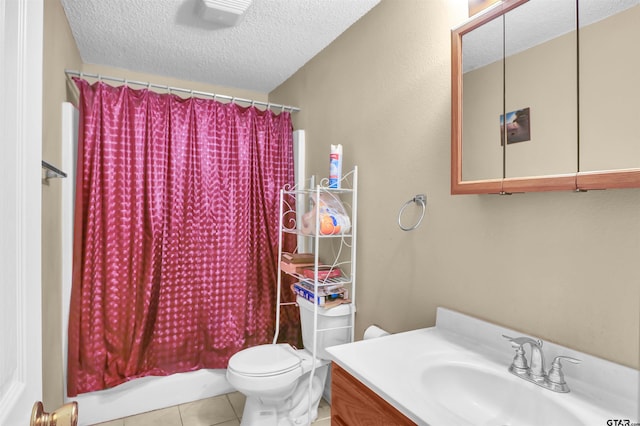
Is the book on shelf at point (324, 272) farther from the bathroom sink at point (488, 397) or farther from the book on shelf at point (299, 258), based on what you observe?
the bathroom sink at point (488, 397)

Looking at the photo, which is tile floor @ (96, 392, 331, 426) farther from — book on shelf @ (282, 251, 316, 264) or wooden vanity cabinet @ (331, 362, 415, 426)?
wooden vanity cabinet @ (331, 362, 415, 426)

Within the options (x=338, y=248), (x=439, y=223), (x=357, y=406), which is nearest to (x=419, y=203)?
(x=439, y=223)

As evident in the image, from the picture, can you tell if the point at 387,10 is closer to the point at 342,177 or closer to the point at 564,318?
the point at 342,177

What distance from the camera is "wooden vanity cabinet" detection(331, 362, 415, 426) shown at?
0.98 metres

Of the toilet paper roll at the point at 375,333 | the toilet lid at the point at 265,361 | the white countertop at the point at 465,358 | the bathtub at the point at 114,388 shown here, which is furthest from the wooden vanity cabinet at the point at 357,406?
the bathtub at the point at 114,388

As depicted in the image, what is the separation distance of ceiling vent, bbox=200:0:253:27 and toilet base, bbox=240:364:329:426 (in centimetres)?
205

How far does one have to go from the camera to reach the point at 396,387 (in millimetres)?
1000

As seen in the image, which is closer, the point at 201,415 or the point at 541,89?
the point at 541,89

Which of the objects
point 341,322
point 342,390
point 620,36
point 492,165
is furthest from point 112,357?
point 620,36

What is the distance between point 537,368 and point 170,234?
2.13 metres

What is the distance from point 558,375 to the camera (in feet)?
3.29

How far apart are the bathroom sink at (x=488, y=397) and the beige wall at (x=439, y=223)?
213mm

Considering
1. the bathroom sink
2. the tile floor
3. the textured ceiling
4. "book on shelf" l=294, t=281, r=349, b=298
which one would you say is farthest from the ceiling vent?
the tile floor

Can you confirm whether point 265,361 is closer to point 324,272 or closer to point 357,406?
point 324,272
